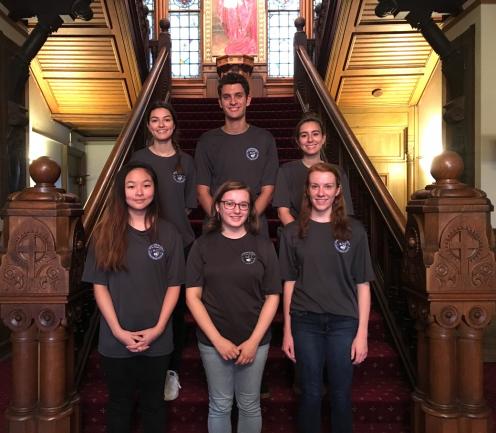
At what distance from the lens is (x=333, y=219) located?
201 cm

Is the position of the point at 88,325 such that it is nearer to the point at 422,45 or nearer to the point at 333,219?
A: the point at 333,219

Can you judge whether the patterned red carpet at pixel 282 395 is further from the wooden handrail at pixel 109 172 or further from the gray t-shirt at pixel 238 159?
the gray t-shirt at pixel 238 159

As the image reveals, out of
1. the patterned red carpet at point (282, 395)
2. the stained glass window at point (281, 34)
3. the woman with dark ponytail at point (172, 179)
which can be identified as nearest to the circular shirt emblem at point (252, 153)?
the woman with dark ponytail at point (172, 179)

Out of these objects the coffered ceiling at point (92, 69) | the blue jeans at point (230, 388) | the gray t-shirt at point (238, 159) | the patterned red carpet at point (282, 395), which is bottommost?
the patterned red carpet at point (282, 395)

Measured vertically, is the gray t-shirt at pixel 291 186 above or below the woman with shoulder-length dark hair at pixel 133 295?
above

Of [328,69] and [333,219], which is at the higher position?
[328,69]

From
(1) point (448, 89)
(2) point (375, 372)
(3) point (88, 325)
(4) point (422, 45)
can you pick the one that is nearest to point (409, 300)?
(2) point (375, 372)

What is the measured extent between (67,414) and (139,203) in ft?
3.20

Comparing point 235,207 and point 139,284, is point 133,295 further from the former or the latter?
point 235,207

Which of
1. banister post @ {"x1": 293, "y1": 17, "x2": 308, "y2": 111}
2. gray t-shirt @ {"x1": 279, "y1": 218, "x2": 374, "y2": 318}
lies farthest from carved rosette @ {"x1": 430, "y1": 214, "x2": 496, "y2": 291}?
banister post @ {"x1": 293, "y1": 17, "x2": 308, "y2": 111}

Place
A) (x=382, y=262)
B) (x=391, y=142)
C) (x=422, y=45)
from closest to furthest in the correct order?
(x=382, y=262) → (x=422, y=45) → (x=391, y=142)

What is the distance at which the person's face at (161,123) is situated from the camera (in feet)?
7.52

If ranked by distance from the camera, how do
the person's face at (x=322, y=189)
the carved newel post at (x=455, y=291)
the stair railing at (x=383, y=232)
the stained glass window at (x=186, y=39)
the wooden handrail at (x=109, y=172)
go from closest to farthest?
the person's face at (x=322, y=189) < the carved newel post at (x=455, y=291) < the wooden handrail at (x=109, y=172) < the stair railing at (x=383, y=232) < the stained glass window at (x=186, y=39)

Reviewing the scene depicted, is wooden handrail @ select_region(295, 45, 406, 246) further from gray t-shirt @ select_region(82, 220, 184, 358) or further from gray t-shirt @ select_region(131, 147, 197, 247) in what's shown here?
gray t-shirt @ select_region(82, 220, 184, 358)
